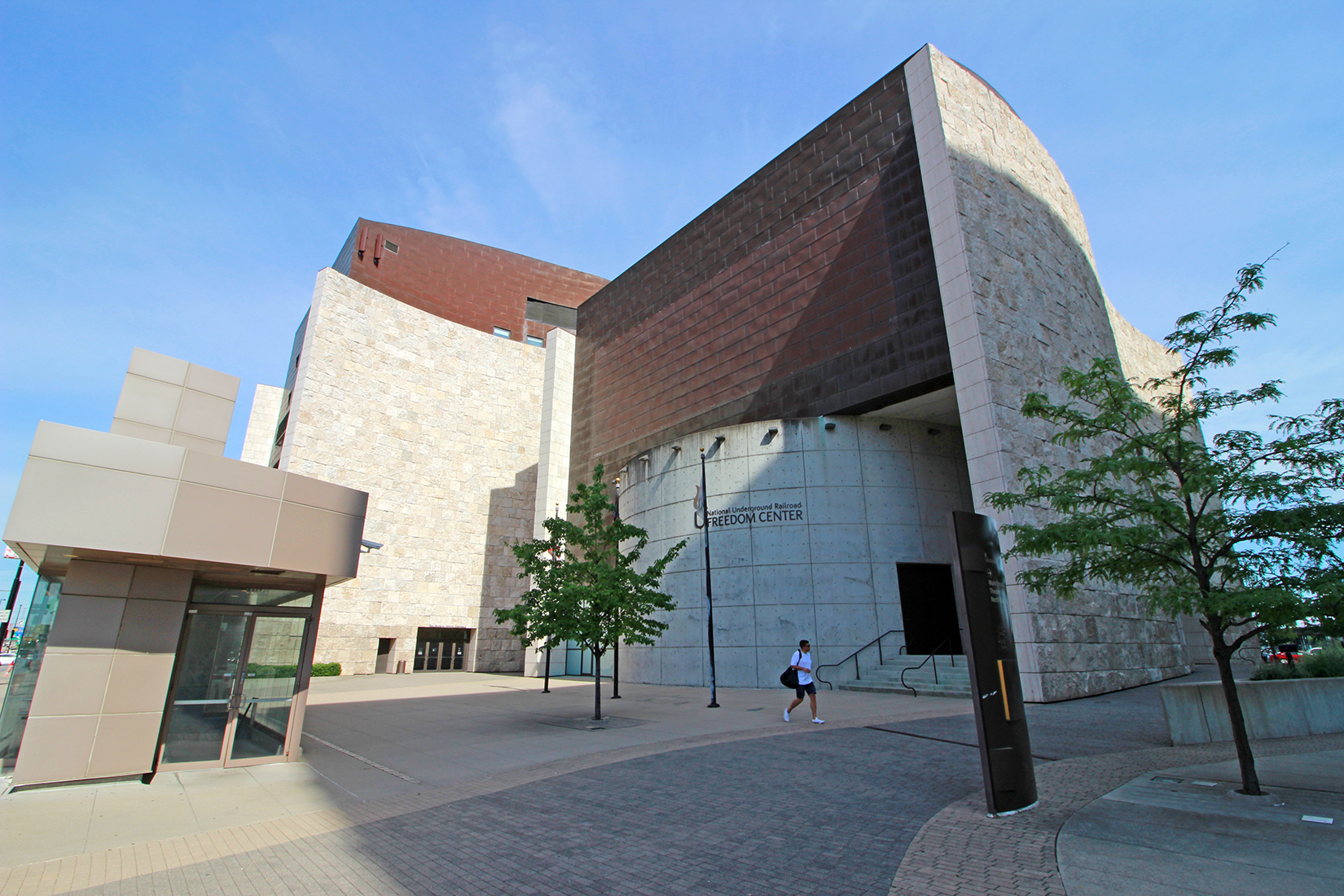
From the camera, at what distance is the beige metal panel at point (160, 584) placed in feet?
32.4

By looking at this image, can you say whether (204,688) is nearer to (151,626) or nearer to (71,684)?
(151,626)

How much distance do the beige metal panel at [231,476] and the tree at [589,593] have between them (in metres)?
6.22

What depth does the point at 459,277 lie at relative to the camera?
4394 cm

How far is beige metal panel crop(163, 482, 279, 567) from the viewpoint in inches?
361

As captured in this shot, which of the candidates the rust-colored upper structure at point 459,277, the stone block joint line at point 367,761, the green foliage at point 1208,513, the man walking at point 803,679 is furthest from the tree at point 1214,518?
the rust-colored upper structure at point 459,277

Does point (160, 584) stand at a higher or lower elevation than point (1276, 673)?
higher

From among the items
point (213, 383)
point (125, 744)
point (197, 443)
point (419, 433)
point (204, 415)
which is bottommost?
point (125, 744)

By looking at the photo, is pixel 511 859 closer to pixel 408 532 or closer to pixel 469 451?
pixel 408 532

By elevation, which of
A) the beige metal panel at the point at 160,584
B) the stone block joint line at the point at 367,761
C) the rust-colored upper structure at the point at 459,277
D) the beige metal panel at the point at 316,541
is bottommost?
the stone block joint line at the point at 367,761

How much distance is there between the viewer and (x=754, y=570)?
2291 centimetres

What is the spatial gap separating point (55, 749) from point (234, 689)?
220 centimetres

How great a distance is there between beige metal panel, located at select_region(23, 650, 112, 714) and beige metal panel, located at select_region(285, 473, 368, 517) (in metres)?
3.26

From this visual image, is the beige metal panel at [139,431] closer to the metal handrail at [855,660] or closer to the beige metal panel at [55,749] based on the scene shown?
the beige metal panel at [55,749]

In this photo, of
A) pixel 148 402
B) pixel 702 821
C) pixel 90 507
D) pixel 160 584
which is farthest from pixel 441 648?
pixel 702 821
